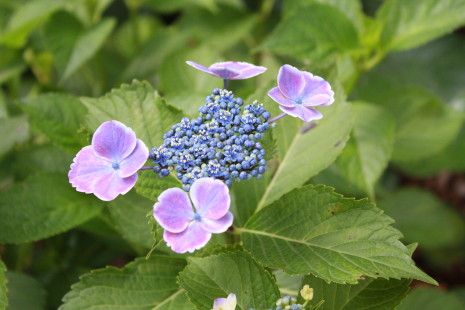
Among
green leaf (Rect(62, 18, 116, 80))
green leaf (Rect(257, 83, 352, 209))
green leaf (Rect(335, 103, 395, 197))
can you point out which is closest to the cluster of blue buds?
green leaf (Rect(257, 83, 352, 209))

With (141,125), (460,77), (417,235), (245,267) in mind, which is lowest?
(417,235)

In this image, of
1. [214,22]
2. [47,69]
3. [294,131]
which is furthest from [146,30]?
[294,131]

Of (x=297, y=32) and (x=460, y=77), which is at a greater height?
(x=297, y=32)

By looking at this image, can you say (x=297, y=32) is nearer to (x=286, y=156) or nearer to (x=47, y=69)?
(x=286, y=156)

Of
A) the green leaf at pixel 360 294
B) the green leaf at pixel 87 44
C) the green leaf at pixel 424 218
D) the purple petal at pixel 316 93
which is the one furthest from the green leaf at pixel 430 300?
the green leaf at pixel 87 44

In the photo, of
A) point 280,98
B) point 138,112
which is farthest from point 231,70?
point 138,112

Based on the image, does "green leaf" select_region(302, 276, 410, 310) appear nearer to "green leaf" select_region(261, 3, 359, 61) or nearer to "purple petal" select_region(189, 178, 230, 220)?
"purple petal" select_region(189, 178, 230, 220)

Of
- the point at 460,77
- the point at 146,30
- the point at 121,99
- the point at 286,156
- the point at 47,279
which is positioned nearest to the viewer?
the point at 121,99

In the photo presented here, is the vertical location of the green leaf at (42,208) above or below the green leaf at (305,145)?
below

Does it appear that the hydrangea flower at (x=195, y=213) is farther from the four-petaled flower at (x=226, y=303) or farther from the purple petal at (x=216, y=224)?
the four-petaled flower at (x=226, y=303)
